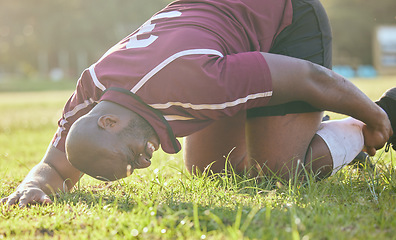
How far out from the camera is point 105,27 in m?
42.2

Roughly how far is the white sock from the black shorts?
0.30m

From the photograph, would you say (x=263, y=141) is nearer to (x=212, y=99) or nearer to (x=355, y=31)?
(x=212, y=99)

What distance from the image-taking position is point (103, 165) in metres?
2.05

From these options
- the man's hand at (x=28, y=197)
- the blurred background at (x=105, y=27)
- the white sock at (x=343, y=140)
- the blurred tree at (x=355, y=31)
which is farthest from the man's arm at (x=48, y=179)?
the blurred tree at (x=355, y=31)

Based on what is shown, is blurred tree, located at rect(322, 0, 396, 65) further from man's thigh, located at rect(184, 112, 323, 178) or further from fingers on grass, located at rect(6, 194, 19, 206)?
fingers on grass, located at rect(6, 194, 19, 206)

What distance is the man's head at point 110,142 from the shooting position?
201 cm

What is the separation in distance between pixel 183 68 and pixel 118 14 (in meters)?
41.6

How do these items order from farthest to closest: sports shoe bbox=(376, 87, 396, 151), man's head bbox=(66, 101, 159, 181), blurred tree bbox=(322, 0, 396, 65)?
blurred tree bbox=(322, 0, 396, 65), sports shoe bbox=(376, 87, 396, 151), man's head bbox=(66, 101, 159, 181)

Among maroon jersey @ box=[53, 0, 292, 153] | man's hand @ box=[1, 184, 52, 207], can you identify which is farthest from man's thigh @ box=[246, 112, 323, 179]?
man's hand @ box=[1, 184, 52, 207]

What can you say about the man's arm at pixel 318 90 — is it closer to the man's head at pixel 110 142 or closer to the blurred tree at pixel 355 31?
the man's head at pixel 110 142

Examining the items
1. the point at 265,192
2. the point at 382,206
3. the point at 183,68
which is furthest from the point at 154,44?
the point at 382,206

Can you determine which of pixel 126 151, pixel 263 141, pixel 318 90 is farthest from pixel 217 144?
pixel 126 151

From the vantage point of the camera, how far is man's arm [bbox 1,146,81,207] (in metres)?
2.28

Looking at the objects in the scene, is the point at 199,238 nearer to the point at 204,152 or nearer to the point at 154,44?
the point at 154,44
